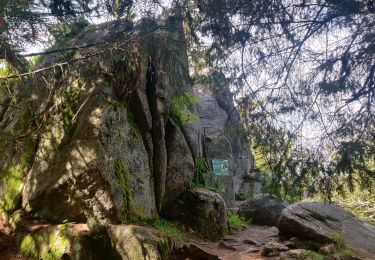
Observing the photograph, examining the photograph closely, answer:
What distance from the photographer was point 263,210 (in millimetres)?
12305

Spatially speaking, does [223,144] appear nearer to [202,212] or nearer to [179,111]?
[179,111]

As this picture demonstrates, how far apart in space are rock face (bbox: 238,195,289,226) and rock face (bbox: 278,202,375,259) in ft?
9.45

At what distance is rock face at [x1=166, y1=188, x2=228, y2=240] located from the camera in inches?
314

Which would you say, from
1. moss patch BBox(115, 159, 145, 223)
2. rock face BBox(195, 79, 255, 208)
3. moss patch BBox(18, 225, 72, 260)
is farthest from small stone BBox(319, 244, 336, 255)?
moss patch BBox(18, 225, 72, 260)

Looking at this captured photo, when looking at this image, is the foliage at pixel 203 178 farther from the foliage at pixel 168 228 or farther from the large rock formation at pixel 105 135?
the foliage at pixel 168 228

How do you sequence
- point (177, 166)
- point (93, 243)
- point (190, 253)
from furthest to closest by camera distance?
point (177, 166) → point (190, 253) → point (93, 243)

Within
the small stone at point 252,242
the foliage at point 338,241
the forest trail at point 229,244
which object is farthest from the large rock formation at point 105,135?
the foliage at point 338,241

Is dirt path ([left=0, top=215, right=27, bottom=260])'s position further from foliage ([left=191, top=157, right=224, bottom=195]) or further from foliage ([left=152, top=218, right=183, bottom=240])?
foliage ([left=191, top=157, right=224, bottom=195])

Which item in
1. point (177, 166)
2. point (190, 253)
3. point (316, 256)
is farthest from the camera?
point (177, 166)

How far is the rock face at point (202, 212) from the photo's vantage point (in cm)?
797

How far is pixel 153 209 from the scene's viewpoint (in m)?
7.22

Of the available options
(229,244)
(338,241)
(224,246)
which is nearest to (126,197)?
(224,246)

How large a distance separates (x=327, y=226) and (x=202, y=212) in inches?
127

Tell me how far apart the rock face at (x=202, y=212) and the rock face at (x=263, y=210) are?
4.11 m
